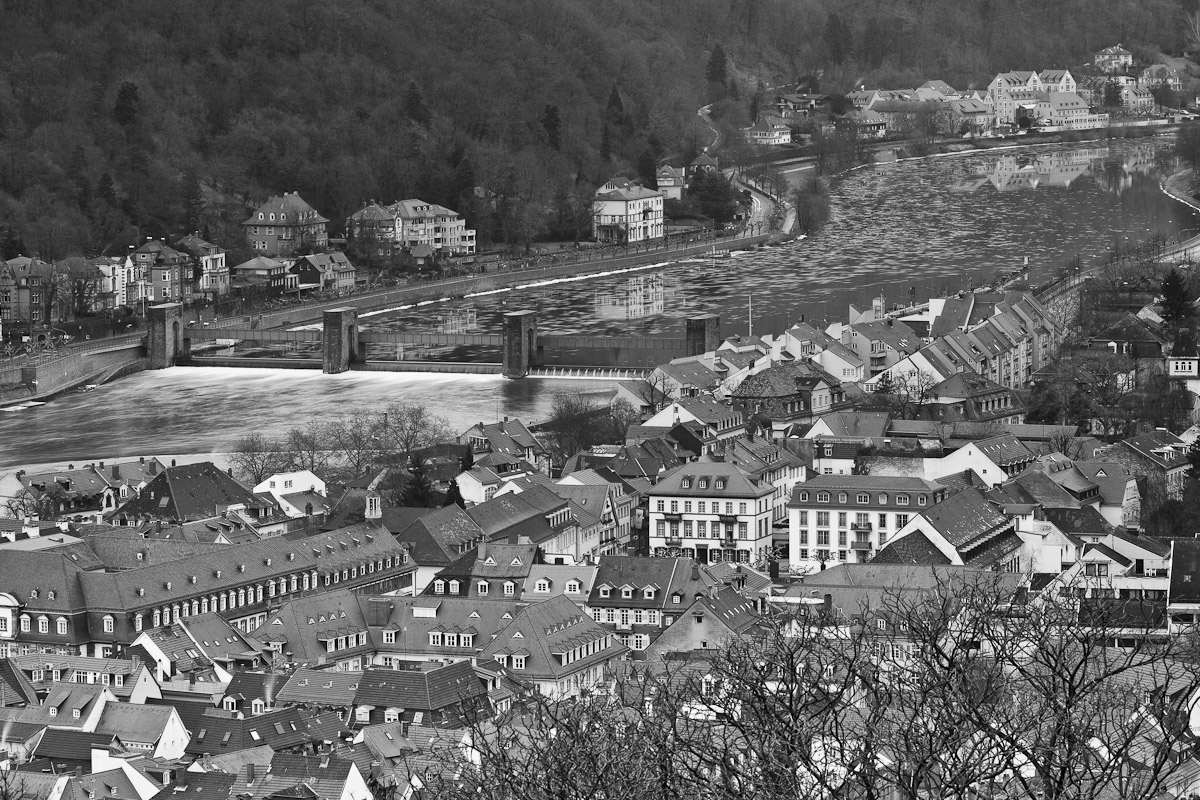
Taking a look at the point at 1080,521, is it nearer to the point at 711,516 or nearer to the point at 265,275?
the point at 711,516

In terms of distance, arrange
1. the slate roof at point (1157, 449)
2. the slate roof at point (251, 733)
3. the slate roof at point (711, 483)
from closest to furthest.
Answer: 1. the slate roof at point (251, 733)
2. the slate roof at point (711, 483)
3. the slate roof at point (1157, 449)

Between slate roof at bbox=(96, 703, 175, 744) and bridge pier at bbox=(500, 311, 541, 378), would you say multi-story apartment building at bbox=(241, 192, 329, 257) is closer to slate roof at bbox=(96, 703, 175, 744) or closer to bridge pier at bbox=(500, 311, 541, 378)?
bridge pier at bbox=(500, 311, 541, 378)

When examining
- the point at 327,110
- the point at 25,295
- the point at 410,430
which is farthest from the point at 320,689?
the point at 327,110

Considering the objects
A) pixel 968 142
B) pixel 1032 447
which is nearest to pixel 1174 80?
pixel 968 142

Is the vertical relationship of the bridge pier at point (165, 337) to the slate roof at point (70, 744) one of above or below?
above

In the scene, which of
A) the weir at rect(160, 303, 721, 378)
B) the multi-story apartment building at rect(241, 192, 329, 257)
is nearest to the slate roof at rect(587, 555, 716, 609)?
the weir at rect(160, 303, 721, 378)

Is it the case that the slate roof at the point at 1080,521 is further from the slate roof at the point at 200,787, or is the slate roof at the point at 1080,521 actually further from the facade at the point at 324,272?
the facade at the point at 324,272

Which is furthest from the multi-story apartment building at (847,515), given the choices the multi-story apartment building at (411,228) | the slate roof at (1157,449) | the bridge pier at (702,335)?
the multi-story apartment building at (411,228)
